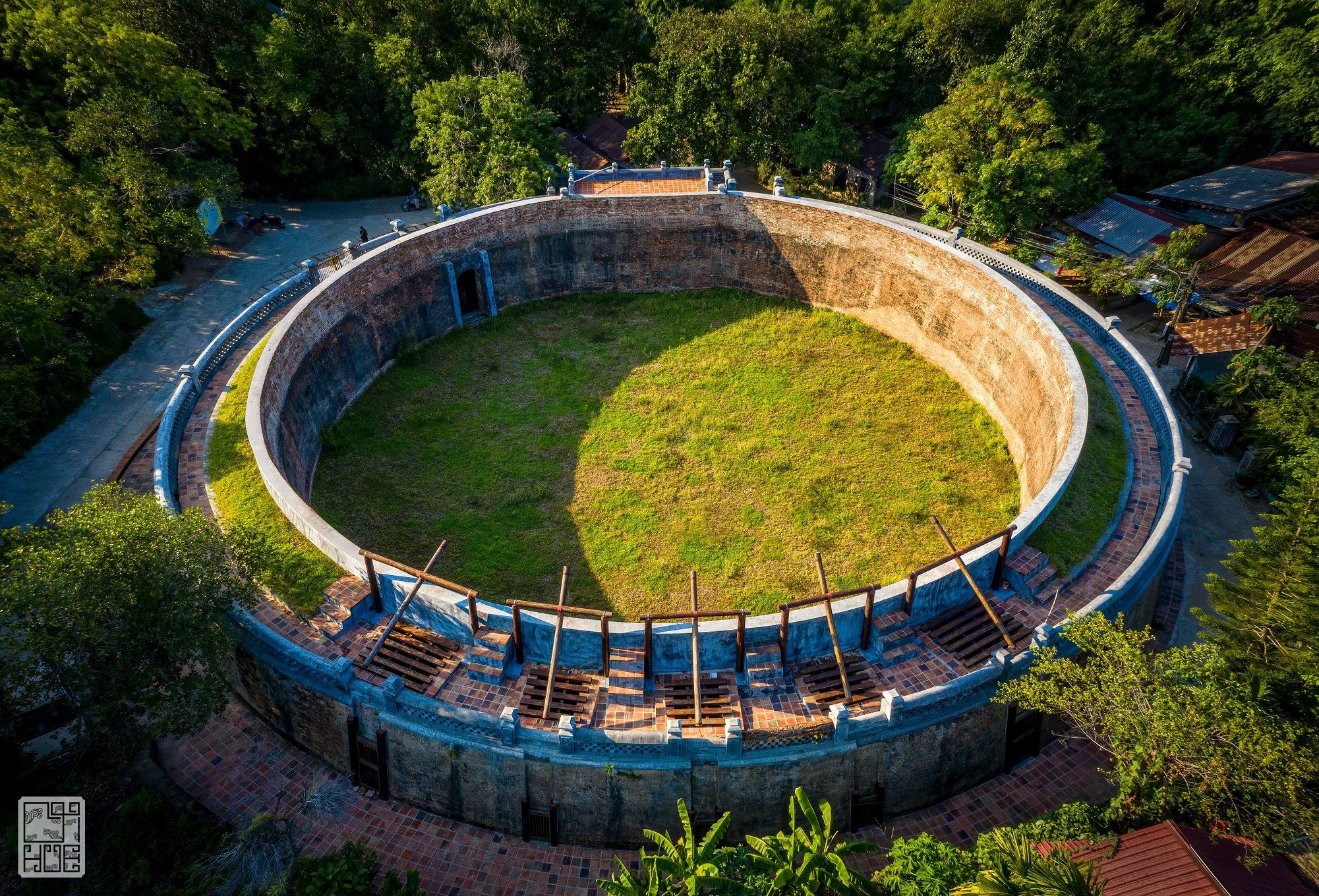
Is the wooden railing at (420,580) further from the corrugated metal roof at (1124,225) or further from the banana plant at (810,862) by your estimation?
the corrugated metal roof at (1124,225)

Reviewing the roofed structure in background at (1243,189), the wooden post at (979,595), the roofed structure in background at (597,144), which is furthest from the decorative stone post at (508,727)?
the roofed structure in background at (1243,189)

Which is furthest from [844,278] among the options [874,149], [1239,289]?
[1239,289]

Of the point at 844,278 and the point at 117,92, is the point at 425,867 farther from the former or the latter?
the point at 117,92

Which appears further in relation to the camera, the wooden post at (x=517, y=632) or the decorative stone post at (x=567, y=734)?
the wooden post at (x=517, y=632)

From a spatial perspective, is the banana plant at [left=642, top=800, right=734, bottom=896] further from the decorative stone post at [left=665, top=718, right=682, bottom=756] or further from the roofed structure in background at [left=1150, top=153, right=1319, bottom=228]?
the roofed structure in background at [left=1150, top=153, right=1319, bottom=228]

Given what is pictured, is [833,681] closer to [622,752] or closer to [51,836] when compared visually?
[622,752]

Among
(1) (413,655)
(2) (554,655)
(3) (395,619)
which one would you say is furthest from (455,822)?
(3) (395,619)
